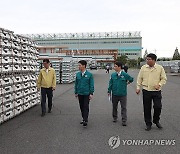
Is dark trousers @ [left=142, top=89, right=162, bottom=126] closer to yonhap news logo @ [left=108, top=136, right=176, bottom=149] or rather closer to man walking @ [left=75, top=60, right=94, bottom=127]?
yonhap news logo @ [left=108, top=136, right=176, bottom=149]

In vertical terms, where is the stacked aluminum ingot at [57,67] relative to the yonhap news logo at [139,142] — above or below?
above

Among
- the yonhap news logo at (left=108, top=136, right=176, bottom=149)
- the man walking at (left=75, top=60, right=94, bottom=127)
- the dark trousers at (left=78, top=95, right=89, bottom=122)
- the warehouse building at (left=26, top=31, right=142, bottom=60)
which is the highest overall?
the warehouse building at (left=26, top=31, right=142, bottom=60)

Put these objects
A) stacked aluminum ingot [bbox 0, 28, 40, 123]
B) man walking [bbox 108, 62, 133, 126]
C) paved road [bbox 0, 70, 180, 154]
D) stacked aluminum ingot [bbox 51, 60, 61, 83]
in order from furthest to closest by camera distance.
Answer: stacked aluminum ingot [bbox 51, 60, 61, 83] → stacked aluminum ingot [bbox 0, 28, 40, 123] → man walking [bbox 108, 62, 133, 126] → paved road [bbox 0, 70, 180, 154]

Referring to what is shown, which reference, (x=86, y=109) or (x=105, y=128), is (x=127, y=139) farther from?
(x=86, y=109)

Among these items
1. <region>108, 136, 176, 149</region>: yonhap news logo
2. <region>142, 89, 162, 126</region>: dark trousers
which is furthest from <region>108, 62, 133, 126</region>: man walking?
<region>108, 136, 176, 149</region>: yonhap news logo

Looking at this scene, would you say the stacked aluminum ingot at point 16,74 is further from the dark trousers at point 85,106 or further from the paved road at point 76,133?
the dark trousers at point 85,106

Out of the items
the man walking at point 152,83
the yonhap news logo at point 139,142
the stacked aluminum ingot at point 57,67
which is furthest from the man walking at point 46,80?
the stacked aluminum ingot at point 57,67

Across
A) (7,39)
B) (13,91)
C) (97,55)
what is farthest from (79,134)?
(97,55)

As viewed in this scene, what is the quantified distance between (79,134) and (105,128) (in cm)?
85

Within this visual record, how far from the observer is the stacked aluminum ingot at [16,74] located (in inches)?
290

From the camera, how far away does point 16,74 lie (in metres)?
8.38

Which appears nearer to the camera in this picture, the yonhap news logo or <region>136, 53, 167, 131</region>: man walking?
the yonhap news logo

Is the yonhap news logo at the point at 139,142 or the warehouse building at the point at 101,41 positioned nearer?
the yonhap news logo at the point at 139,142

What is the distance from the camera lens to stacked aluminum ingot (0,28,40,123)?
7374mm
